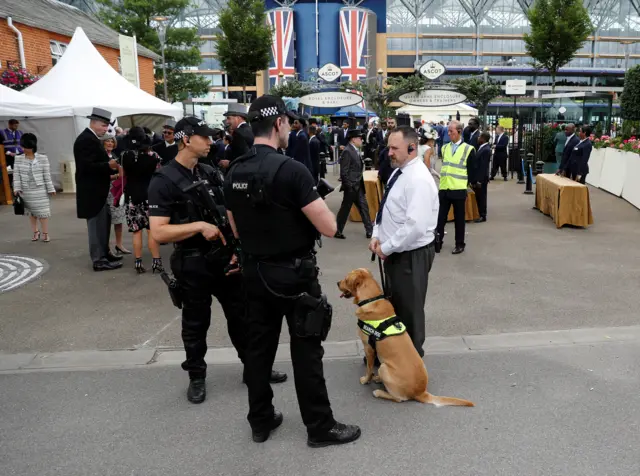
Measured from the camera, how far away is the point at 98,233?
7742 millimetres

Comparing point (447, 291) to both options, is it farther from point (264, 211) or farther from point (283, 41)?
point (283, 41)

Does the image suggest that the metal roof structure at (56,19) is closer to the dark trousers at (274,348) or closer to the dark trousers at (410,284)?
the dark trousers at (410,284)

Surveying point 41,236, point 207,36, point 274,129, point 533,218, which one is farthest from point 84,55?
point 207,36

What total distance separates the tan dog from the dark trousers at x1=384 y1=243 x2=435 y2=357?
11.5 inches

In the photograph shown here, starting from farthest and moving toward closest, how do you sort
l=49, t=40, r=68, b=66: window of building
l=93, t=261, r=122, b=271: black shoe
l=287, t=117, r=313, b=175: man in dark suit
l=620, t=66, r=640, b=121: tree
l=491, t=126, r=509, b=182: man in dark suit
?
l=49, t=40, r=68, b=66: window of building < l=491, t=126, r=509, b=182: man in dark suit < l=620, t=66, r=640, b=121: tree < l=287, t=117, r=313, b=175: man in dark suit < l=93, t=261, r=122, b=271: black shoe

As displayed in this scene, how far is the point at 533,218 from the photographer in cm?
1094

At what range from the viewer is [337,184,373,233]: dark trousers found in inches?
371

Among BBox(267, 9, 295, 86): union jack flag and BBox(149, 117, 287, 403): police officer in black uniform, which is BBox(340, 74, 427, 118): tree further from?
BBox(267, 9, 295, 86): union jack flag

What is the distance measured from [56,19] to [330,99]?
13.5 metres

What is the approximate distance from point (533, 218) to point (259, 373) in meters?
8.95

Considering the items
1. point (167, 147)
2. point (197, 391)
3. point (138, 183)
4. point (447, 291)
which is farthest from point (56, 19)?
point (197, 391)

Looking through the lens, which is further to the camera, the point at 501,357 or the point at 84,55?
the point at 84,55

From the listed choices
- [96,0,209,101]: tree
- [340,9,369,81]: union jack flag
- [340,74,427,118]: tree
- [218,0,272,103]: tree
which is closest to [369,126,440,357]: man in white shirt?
[340,74,427,118]: tree

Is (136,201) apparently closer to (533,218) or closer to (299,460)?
(299,460)
